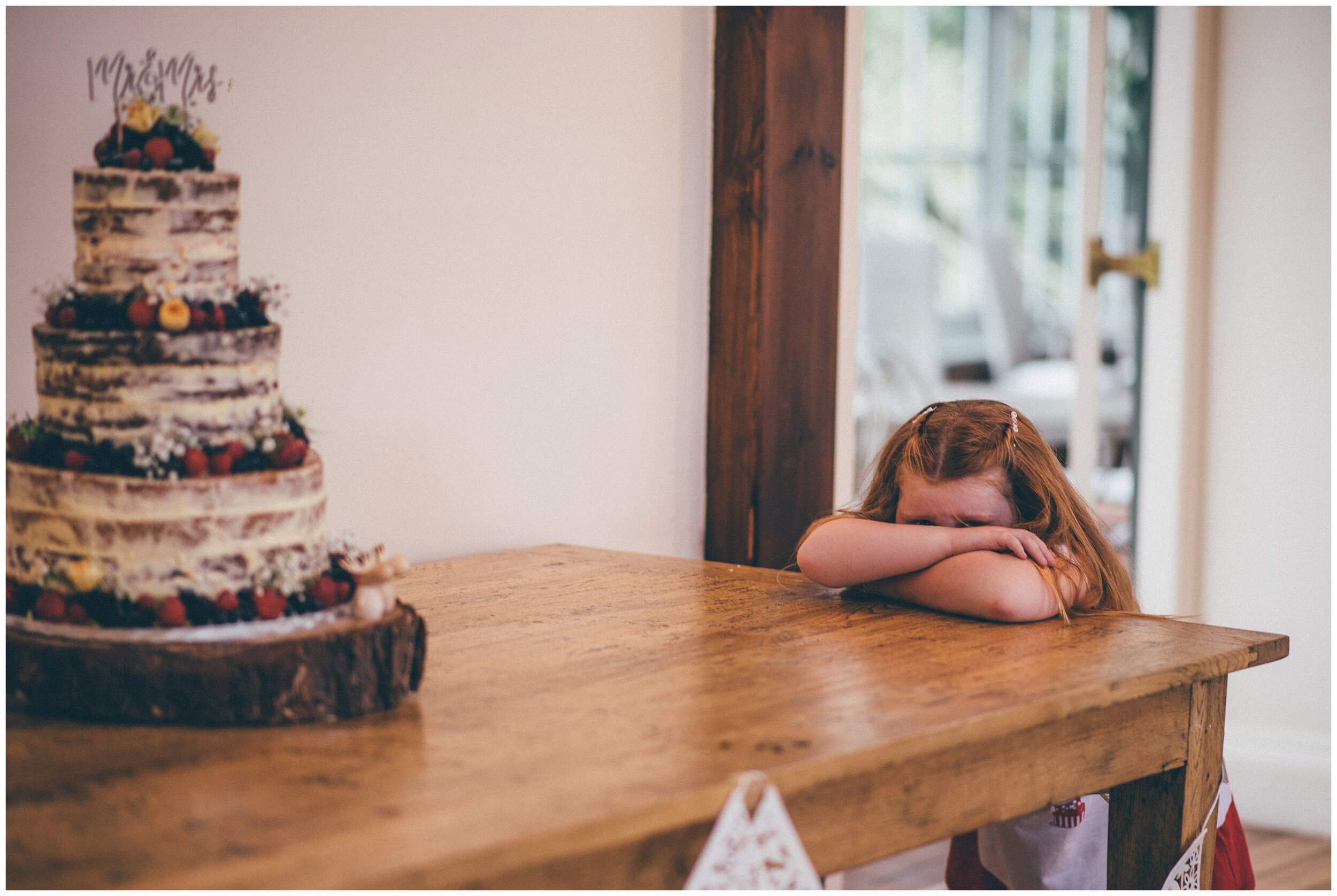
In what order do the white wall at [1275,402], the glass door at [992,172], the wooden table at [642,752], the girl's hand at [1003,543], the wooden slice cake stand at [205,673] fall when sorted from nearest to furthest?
the wooden table at [642,752] < the wooden slice cake stand at [205,673] < the girl's hand at [1003,543] < the white wall at [1275,402] < the glass door at [992,172]

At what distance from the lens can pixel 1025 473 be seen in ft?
4.35

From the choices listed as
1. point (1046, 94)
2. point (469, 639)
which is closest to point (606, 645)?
point (469, 639)

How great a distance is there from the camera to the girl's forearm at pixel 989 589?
1.17m

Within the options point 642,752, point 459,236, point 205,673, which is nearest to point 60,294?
point 205,673

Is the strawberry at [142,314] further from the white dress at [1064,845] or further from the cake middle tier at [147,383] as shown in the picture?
the white dress at [1064,845]

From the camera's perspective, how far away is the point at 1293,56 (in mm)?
2473

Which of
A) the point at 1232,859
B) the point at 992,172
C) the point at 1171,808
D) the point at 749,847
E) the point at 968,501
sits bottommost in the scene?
the point at 1232,859

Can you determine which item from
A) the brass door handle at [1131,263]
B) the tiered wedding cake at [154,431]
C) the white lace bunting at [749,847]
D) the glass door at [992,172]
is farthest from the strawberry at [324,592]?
the glass door at [992,172]

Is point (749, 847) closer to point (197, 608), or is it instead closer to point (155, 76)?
point (197, 608)

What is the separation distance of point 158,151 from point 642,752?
52cm

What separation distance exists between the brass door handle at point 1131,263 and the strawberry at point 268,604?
6.94ft

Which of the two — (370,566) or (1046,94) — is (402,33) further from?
(1046,94)

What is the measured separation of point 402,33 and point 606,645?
31.3 inches

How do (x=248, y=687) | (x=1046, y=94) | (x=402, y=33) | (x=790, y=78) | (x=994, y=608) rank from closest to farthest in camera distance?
(x=248, y=687)
(x=994, y=608)
(x=402, y=33)
(x=790, y=78)
(x=1046, y=94)
